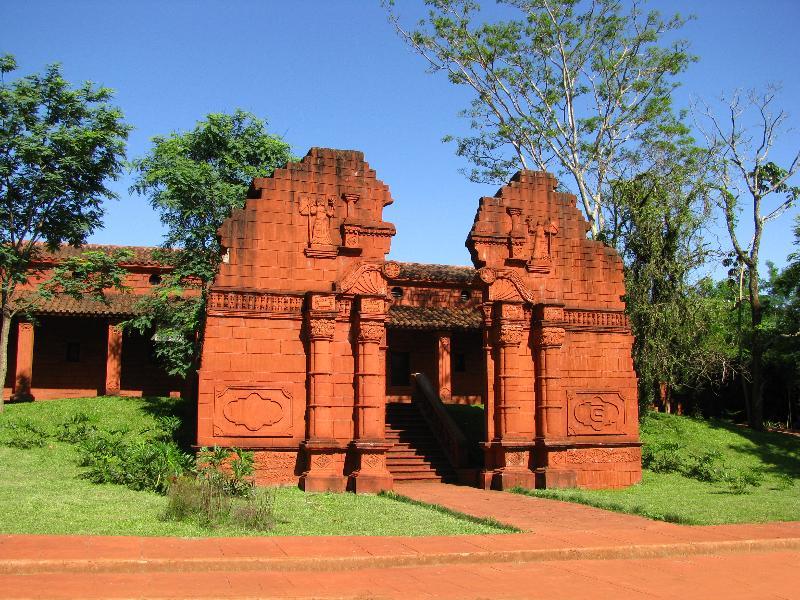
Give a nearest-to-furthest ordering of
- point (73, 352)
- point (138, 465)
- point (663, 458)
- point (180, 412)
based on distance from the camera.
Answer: point (138, 465) → point (663, 458) → point (180, 412) → point (73, 352)

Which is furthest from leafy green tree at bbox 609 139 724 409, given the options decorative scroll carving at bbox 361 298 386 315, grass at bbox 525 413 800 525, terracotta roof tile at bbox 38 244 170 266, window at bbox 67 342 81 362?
window at bbox 67 342 81 362

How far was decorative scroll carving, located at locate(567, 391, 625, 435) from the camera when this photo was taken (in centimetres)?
1575

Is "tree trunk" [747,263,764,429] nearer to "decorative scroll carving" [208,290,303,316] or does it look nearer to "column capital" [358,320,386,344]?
"column capital" [358,320,386,344]

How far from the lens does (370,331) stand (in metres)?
14.5

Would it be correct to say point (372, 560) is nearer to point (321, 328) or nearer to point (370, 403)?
point (370, 403)

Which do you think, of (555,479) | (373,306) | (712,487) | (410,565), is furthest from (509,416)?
(410,565)

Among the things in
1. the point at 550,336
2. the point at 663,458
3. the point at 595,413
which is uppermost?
the point at 550,336

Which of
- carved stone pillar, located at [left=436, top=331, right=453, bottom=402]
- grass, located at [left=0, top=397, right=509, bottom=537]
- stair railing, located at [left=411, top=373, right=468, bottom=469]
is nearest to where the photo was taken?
grass, located at [left=0, top=397, right=509, bottom=537]

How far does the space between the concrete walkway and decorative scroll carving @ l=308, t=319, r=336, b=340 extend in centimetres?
587

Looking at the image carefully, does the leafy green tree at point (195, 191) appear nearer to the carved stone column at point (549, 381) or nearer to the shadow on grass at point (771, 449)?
the carved stone column at point (549, 381)

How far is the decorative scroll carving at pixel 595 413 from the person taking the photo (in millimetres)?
15750

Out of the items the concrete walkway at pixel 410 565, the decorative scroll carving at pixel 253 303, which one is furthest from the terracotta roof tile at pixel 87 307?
the concrete walkway at pixel 410 565

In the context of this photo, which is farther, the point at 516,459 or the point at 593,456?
the point at 593,456

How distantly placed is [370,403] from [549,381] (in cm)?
394
